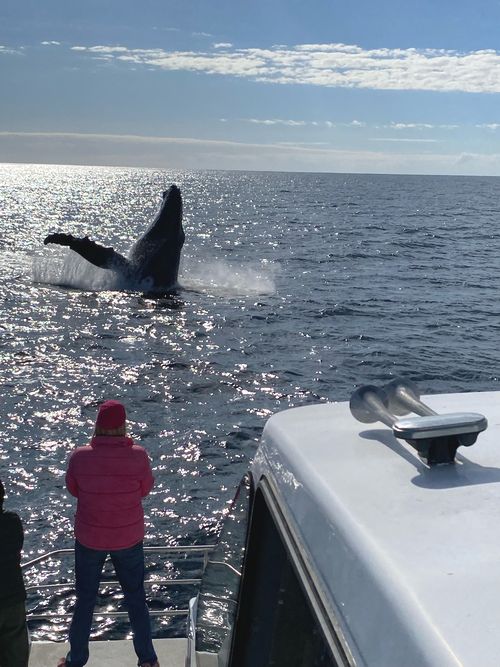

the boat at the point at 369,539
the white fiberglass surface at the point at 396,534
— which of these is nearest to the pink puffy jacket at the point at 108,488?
the boat at the point at 369,539

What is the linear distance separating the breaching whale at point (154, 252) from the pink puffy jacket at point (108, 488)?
21997mm

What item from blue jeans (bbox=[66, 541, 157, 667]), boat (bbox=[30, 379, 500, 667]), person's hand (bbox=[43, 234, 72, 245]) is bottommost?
person's hand (bbox=[43, 234, 72, 245])

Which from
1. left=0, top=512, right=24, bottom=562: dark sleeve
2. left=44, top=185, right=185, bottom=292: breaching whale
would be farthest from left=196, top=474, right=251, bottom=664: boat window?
left=44, top=185, right=185, bottom=292: breaching whale

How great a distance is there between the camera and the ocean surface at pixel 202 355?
12383mm

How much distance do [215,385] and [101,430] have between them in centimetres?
1375

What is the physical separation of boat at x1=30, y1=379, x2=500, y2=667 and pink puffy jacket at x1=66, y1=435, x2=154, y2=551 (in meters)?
1.76

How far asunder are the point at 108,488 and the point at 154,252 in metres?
25.5

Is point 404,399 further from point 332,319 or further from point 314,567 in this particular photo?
point 332,319

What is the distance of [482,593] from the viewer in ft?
5.12

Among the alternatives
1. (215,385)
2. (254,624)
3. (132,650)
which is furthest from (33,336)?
(254,624)

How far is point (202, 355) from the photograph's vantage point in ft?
70.8

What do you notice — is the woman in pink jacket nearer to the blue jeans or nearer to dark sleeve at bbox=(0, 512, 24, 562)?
the blue jeans

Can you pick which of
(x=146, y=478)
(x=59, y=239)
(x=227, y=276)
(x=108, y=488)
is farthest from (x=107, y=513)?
(x=227, y=276)

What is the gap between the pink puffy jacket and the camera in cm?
485
